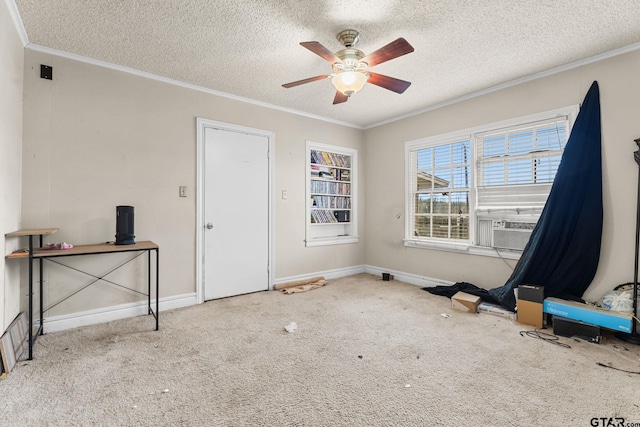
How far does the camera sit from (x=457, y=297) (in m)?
3.33

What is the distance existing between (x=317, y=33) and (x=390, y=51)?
26.8 inches

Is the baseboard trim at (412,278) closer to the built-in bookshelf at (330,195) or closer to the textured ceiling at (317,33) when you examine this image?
the built-in bookshelf at (330,195)

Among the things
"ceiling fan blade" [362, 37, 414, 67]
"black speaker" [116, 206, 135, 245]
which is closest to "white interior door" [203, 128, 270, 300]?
"black speaker" [116, 206, 135, 245]

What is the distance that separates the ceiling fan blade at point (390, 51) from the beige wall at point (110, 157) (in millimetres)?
2136

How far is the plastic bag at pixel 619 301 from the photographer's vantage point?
2.52 metres

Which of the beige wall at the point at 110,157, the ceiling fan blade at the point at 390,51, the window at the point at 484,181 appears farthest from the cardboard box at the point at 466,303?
the beige wall at the point at 110,157

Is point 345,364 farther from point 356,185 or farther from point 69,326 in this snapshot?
point 356,185

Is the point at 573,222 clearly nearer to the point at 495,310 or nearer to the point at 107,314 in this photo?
the point at 495,310

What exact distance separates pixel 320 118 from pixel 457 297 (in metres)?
3.12

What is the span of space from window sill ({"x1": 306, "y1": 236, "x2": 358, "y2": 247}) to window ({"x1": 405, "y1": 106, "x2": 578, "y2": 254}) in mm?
935

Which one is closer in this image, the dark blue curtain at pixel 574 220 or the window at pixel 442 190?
the dark blue curtain at pixel 574 220

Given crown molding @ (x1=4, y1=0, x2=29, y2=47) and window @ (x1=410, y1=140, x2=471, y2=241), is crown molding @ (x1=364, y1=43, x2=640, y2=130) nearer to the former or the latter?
window @ (x1=410, y1=140, x2=471, y2=241)

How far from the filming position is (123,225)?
2.80 meters

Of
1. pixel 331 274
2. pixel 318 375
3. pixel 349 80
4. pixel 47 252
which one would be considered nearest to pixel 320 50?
pixel 349 80
